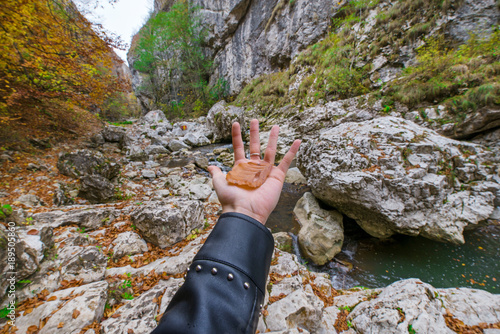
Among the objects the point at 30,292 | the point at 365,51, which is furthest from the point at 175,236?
the point at 365,51

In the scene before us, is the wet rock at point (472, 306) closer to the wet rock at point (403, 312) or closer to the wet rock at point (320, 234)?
the wet rock at point (403, 312)

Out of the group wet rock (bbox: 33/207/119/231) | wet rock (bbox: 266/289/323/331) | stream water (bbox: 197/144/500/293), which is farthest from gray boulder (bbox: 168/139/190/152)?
wet rock (bbox: 266/289/323/331)

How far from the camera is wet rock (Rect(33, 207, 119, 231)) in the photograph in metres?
2.64

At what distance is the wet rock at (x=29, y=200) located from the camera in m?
3.22

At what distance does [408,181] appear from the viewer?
3.26 m

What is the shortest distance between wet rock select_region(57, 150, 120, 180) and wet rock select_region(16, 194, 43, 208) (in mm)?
1153

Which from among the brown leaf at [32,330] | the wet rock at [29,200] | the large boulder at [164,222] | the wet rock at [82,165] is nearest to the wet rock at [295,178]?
the large boulder at [164,222]

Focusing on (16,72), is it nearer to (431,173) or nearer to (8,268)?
(8,268)

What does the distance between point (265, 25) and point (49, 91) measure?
18.4m

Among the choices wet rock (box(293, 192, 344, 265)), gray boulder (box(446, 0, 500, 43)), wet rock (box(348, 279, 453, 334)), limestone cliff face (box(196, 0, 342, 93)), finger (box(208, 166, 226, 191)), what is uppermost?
limestone cliff face (box(196, 0, 342, 93))

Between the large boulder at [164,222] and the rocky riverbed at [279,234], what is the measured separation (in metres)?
0.02

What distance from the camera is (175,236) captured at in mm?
2973

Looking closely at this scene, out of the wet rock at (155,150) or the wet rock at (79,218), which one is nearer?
the wet rock at (79,218)

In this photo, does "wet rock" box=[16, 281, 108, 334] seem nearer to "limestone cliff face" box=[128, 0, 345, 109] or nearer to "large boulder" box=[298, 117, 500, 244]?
"large boulder" box=[298, 117, 500, 244]
